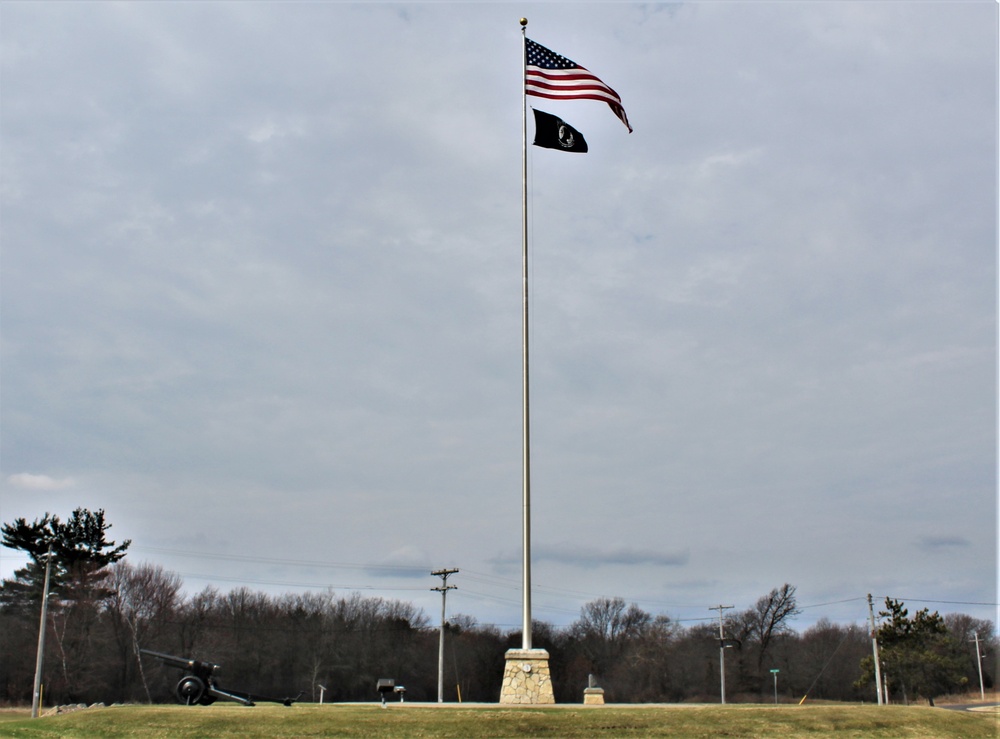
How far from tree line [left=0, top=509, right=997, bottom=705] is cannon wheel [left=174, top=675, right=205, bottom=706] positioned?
3966cm

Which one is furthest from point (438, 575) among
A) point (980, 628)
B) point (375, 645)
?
point (980, 628)

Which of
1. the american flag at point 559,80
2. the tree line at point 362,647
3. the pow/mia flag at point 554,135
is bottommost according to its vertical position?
the tree line at point 362,647

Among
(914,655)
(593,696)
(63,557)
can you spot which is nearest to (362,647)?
(63,557)

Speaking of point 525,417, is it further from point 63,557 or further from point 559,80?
point 63,557

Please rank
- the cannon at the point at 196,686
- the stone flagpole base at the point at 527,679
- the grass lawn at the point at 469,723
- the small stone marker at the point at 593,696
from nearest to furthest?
the grass lawn at the point at 469,723, the stone flagpole base at the point at 527,679, the cannon at the point at 196,686, the small stone marker at the point at 593,696

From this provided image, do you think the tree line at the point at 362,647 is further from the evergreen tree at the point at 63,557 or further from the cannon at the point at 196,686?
the cannon at the point at 196,686

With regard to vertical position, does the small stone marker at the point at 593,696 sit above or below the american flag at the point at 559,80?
below

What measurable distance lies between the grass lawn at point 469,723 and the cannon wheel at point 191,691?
747 millimetres

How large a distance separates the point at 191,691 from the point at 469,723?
7.31m

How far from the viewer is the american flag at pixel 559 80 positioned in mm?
23156


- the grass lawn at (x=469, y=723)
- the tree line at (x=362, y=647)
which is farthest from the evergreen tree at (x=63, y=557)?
the grass lawn at (x=469, y=723)

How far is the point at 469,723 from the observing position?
56.6ft

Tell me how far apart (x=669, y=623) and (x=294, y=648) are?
3358 centimetres

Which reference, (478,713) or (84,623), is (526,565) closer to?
(478,713)
